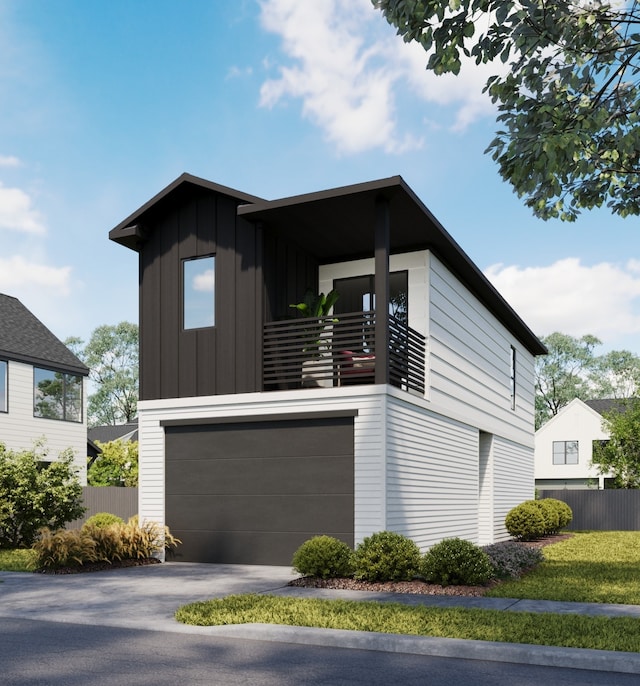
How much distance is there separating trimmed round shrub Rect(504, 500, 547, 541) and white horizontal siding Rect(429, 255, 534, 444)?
7.79ft

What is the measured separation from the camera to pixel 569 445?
57.9 metres

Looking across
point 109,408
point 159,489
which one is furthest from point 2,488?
point 109,408

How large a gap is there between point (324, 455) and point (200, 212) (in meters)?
5.57

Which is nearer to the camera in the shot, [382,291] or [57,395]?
[382,291]

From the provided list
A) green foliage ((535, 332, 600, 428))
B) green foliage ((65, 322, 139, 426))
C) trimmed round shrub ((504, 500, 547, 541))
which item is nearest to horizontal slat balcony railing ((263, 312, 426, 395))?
trimmed round shrub ((504, 500, 547, 541))

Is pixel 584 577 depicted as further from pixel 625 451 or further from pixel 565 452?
pixel 565 452

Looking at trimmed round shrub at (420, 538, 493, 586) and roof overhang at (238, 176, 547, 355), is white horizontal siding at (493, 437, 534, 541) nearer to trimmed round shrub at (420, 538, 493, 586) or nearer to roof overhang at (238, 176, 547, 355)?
roof overhang at (238, 176, 547, 355)

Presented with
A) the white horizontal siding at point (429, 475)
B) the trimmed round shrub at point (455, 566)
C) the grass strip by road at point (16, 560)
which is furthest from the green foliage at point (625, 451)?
the trimmed round shrub at point (455, 566)

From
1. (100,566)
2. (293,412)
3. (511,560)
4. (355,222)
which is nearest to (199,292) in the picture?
(293,412)

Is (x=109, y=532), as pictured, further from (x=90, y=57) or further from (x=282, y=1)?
(x=90, y=57)

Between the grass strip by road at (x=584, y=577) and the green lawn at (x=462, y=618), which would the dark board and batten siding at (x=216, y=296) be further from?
the green lawn at (x=462, y=618)

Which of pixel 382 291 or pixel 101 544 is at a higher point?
pixel 382 291

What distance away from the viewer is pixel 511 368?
27.2m

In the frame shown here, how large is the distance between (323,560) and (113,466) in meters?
31.1
